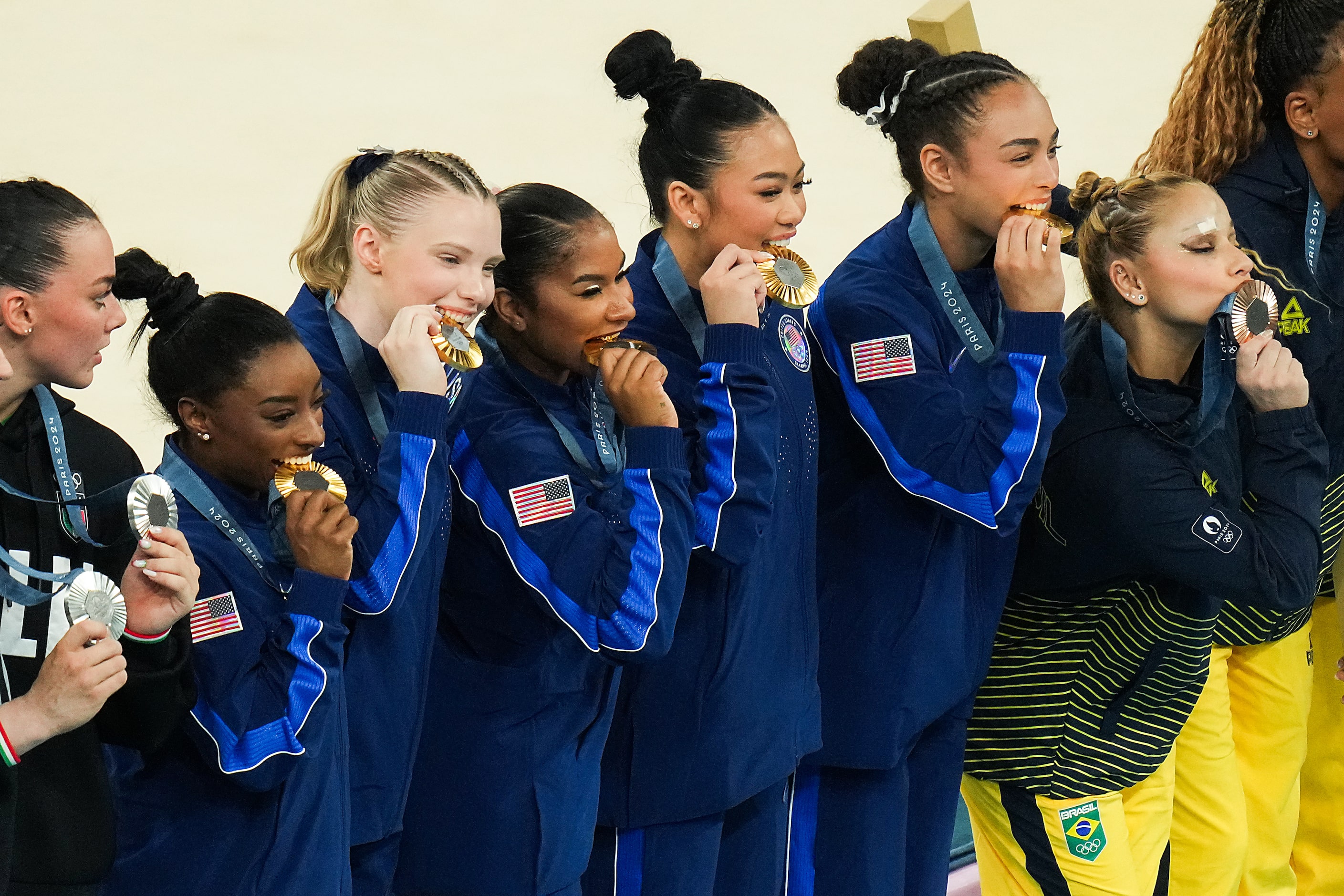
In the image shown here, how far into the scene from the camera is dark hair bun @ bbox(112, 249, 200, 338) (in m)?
2.15

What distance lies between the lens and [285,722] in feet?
6.69

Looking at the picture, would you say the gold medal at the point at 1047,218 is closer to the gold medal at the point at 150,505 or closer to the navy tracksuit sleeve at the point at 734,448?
the navy tracksuit sleeve at the point at 734,448

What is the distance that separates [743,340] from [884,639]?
Result: 646 mm

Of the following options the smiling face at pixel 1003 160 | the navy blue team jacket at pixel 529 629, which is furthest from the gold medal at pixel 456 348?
the smiling face at pixel 1003 160

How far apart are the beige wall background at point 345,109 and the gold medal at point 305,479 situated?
2440mm

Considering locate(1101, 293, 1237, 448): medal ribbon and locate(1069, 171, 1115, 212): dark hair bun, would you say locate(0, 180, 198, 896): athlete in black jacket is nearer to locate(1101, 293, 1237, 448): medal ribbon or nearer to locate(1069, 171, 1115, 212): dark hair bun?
locate(1101, 293, 1237, 448): medal ribbon

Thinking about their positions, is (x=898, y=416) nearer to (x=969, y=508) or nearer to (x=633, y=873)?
(x=969, y=508)

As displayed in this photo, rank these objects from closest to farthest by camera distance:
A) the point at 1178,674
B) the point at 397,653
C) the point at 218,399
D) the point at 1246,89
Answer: the point at 218,399 < the point at 397,653 < the point at 1178,674 < the point at 1246,89

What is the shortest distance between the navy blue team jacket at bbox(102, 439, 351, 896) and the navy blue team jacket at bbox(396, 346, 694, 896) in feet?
1.00

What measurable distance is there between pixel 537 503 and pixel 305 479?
1.28 ft

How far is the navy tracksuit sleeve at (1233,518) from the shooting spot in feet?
9.07

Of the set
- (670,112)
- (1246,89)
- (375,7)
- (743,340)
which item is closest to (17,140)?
(375,7)

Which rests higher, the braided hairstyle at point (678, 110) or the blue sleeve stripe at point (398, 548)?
the braided hairstyle at point (678, 110)

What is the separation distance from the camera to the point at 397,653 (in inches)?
89.3
